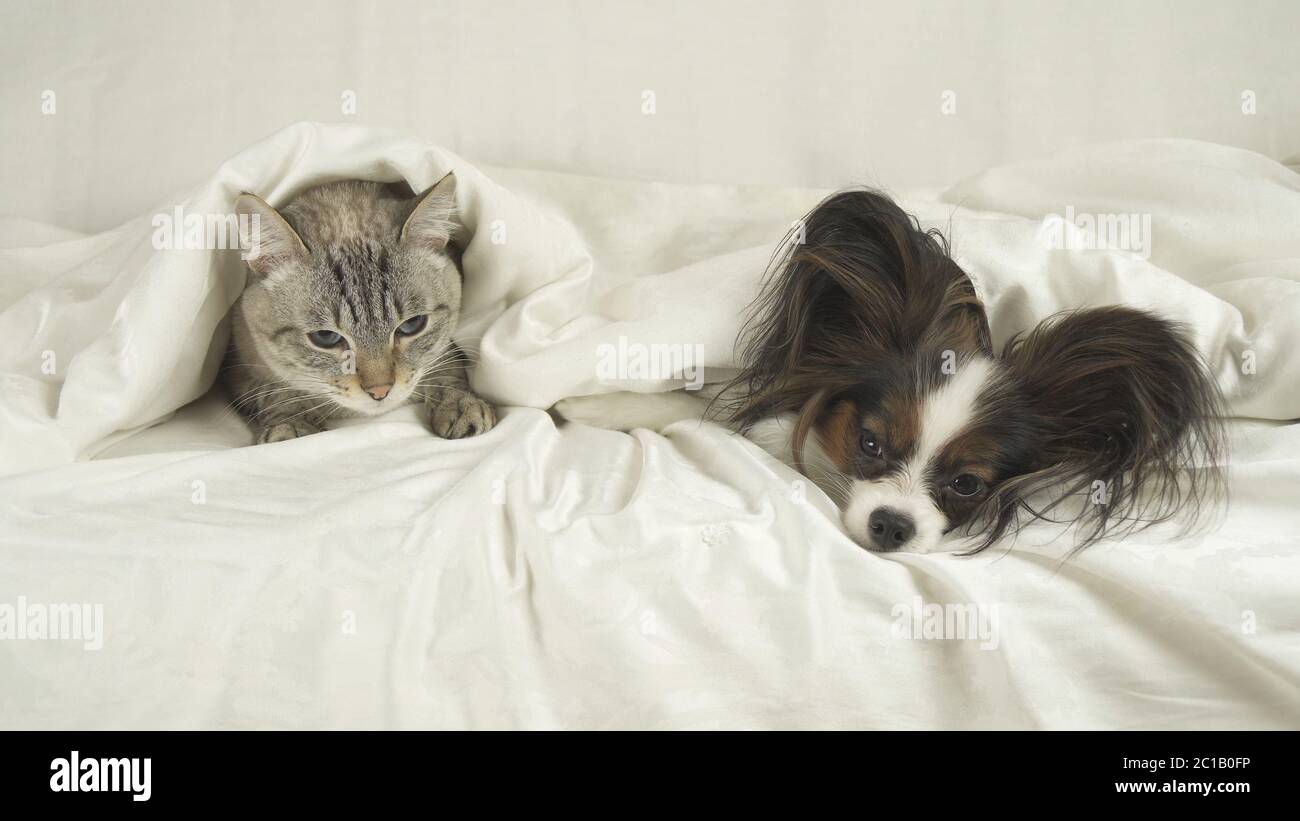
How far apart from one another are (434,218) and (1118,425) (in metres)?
1.32

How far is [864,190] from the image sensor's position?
181 cm

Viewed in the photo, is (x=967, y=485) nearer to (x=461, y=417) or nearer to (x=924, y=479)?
(x=924, y=479)

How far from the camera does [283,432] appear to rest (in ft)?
6.13

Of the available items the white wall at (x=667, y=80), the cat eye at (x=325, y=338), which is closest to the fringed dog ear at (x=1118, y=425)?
the white wall at (x=667, y=80)

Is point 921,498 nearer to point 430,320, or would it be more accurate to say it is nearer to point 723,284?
point 723,284

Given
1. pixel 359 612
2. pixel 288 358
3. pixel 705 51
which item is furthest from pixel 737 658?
pixel 705 51

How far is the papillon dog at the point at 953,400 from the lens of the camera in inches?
63.0

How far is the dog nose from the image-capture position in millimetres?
1592

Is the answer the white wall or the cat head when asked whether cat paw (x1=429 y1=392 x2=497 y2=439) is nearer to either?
the cat head

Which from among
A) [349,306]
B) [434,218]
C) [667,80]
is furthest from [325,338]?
[667,80]

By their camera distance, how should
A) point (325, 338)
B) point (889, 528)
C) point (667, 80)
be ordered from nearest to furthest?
point (889, 528) → point (325, 338) → point (667, 80)

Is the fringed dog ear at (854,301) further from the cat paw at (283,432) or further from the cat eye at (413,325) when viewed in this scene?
the cat paw at (283,432)

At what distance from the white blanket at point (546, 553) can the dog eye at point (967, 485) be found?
131 mm
